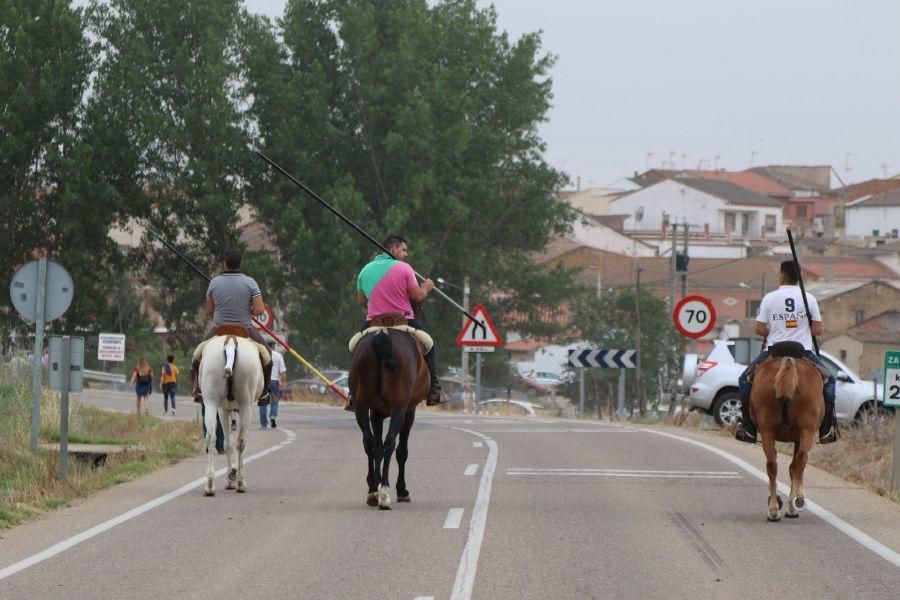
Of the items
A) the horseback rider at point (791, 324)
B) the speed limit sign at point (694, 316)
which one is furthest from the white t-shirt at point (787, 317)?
the speed limit sign at point (694, 316)

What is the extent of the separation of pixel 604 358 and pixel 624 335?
146 ft

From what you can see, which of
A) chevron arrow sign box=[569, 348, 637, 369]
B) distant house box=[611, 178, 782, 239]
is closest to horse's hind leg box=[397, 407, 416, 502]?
chevron arrow sign box=[569, 348, 637, 369]

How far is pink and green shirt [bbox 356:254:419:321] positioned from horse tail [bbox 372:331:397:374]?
0.85ft

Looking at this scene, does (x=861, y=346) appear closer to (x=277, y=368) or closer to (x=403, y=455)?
(x=277, y=368)

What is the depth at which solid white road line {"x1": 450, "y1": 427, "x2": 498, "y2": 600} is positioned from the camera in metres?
9.91

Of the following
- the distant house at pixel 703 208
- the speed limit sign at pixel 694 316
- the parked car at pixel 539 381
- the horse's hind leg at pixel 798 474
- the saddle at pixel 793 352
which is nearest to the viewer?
the horse's hind leg at pixel 798 474

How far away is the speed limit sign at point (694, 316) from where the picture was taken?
30422 millimetres

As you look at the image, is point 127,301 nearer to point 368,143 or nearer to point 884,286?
point 368,143

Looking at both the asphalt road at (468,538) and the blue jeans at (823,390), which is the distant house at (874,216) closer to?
the asphalt road at (468,538)

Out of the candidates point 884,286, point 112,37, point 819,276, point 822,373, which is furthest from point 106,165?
point 819,276

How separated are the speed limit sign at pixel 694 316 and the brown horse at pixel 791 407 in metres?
16.0

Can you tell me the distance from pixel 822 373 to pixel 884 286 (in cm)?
10050

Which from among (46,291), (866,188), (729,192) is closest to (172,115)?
(46,291)

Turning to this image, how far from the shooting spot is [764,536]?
41.7 ft
